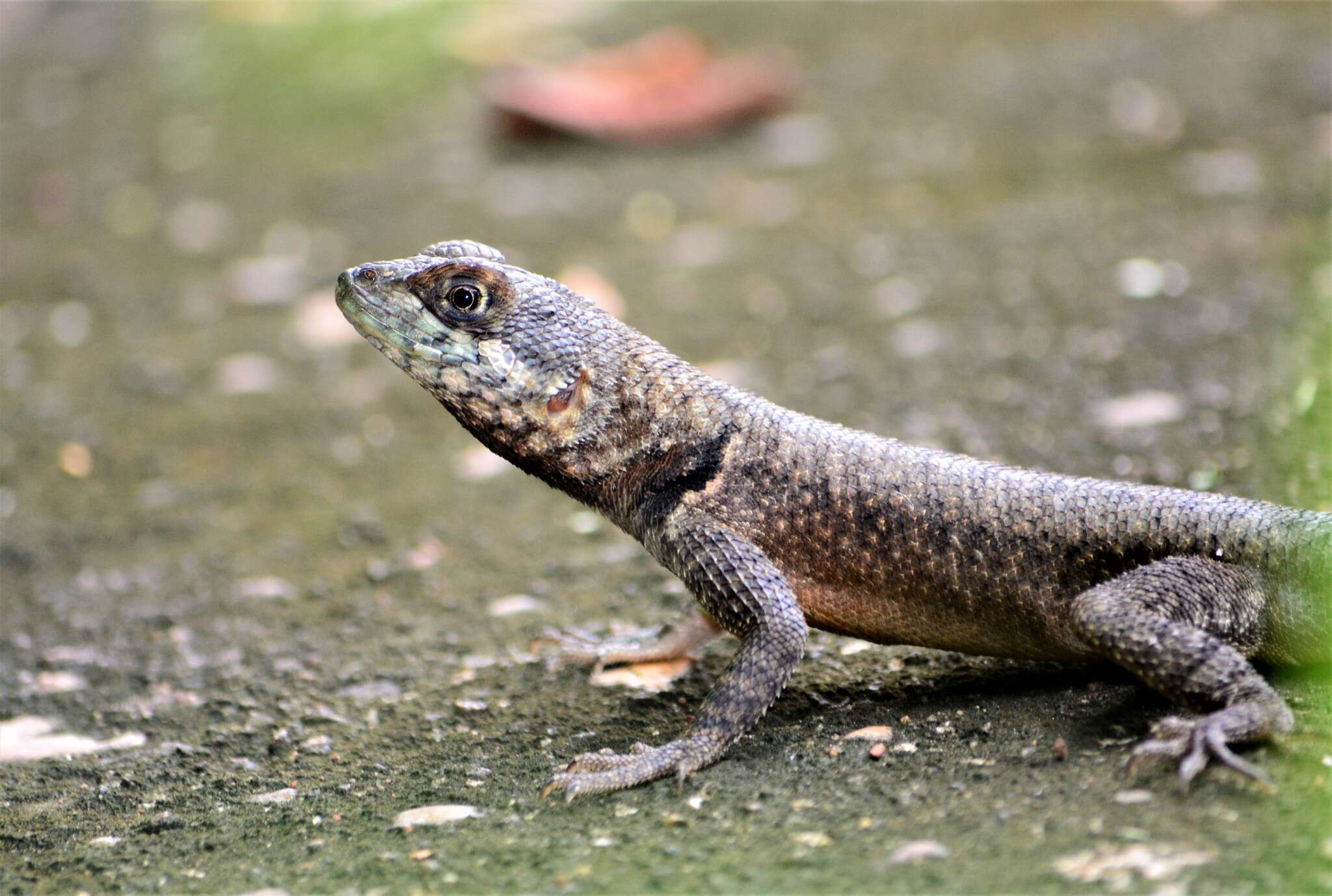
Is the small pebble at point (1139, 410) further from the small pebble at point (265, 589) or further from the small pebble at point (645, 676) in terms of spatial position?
the small pebble at point (265, 589)

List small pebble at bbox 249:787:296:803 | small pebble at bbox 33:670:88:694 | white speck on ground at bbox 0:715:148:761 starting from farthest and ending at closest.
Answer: small pebble at bbox 33:670:88:694 < white speck on ground at bbox 0:715:148:761 < small pebble at bbox 249:787:296:803

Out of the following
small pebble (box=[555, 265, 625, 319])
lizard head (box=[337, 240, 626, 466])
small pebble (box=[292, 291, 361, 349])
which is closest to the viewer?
lizard head (box=[337, 240, 626, 466])

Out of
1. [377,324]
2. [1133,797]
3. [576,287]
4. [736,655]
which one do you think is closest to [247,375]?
[576,287]

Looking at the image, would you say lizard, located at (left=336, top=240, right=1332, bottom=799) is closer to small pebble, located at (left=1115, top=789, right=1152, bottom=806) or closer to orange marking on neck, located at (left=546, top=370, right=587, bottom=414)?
orange marking on neck, located at (left=546, top=370, right=587, bottom=414)

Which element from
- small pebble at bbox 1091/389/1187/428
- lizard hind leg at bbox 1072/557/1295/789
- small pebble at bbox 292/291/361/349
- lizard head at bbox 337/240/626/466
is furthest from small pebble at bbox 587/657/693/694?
small pebble at bbox 292/291/361/349

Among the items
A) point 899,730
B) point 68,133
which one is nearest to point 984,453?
point 899,730

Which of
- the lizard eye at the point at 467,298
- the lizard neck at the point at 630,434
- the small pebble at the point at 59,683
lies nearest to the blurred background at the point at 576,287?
the small pebble at the point at 59,683
